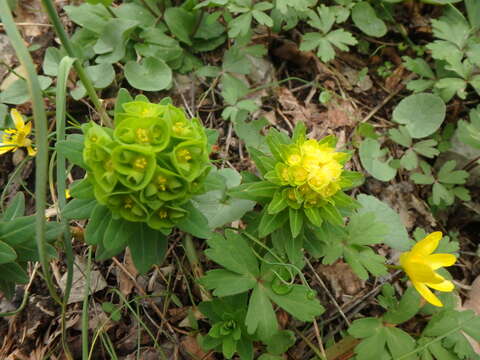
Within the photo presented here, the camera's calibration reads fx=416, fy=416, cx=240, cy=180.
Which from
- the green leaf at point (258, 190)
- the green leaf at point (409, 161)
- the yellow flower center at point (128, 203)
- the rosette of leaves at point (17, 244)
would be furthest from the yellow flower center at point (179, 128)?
the green leaf at point (409, 161)

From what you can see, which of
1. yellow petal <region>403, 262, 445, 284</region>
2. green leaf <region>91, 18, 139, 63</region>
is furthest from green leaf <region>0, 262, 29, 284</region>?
yellow petal <region>403, 262, 445, 284</region>

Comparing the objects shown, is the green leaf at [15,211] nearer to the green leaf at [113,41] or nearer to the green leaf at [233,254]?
the green leaf at [233,254]

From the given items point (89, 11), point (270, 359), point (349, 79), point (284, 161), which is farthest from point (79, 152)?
point (349, 79)

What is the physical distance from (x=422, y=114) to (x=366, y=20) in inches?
29.5

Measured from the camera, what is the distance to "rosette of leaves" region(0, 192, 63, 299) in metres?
1.59

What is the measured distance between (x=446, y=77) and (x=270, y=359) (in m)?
2.05

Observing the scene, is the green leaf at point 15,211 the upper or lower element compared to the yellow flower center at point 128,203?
lower

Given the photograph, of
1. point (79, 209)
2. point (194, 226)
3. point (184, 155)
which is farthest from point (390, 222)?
point (79, 209)

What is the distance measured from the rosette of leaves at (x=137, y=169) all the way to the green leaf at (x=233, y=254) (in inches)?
9.7

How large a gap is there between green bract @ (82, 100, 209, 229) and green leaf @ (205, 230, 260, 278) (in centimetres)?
36

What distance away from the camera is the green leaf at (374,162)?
2469 millimetres

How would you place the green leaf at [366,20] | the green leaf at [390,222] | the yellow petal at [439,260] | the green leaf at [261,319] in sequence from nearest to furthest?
the green leaf at [261,319] → the yellow petal at [439,260] → the green leaf at [390,222] → the green leaf at [366,20]

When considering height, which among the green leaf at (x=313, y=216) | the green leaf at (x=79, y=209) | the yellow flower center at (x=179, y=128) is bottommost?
the green leaf at (x=313, y=216)

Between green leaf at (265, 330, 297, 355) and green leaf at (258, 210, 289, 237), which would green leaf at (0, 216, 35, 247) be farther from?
green leaf at (265, 330, 297, 355)
